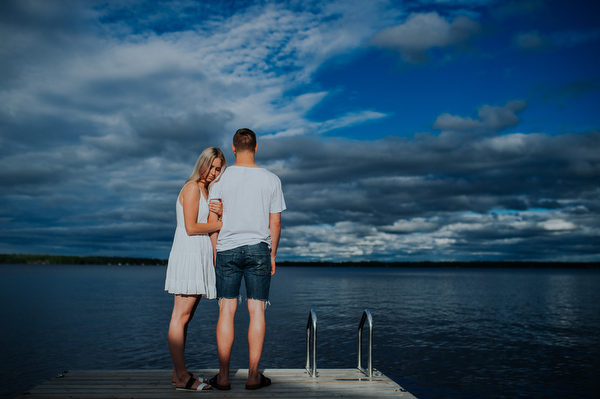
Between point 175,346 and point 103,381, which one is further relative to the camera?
point 103,381

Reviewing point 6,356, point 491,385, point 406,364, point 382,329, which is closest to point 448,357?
point 406,364

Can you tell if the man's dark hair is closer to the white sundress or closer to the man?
the man

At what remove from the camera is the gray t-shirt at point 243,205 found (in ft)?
15.8

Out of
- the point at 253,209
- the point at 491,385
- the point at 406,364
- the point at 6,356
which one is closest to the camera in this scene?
the point at 253,209

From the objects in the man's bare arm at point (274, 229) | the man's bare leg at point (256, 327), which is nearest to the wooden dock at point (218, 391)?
the man's bare leg at point (256, 327)

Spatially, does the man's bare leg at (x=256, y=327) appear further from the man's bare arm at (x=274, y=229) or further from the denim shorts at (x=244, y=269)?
the man's bare arm at (x=274, y=229)

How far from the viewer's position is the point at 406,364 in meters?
14.9

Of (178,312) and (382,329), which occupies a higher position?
(178,312)

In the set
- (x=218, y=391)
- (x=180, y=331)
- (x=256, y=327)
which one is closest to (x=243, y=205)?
(x=256, y=327)

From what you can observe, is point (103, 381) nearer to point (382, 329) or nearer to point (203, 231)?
point (203, 231)

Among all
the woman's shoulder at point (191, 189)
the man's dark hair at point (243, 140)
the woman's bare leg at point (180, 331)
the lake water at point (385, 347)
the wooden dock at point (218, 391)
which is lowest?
the lake water at point (385, 347)

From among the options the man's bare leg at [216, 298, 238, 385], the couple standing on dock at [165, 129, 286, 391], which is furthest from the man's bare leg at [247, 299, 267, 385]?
the man's bare leg at [216, 298, 238, 385]

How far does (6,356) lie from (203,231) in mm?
15256

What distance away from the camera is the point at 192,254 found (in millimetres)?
5051
